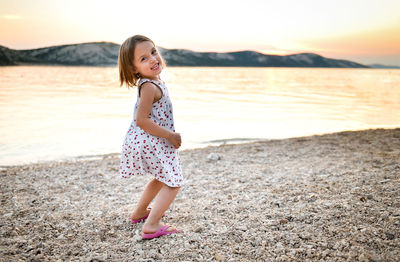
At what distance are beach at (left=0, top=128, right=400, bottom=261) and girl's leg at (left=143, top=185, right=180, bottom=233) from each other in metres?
0.15

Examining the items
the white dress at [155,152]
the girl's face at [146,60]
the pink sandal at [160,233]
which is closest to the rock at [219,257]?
the pink sandal at [160,233]

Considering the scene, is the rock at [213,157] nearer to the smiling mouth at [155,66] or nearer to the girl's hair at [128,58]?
the girl's hair at [128,58]

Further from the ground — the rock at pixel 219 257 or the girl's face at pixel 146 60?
the girl's face at pixel 146 60

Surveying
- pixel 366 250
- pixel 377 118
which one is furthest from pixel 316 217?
pixel 377 118

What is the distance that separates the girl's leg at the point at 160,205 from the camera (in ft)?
10.1

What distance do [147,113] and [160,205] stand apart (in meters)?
1.07

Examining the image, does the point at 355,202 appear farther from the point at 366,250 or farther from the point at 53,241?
the point at 53,241

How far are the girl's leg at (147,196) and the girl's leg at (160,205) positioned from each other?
250mm

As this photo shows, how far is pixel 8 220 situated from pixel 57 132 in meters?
8.43

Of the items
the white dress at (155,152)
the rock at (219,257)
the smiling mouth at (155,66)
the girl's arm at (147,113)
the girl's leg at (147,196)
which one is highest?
the smiling mouth at (155,66)

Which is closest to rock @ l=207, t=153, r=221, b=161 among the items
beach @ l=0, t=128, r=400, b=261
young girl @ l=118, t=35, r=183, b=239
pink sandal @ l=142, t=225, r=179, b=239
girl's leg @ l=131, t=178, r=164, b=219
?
beach @ l=0, t=128, r=400, b=261

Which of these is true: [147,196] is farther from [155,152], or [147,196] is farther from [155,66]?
[155,66]

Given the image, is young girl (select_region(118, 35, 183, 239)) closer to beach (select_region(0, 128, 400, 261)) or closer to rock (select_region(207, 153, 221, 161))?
beach (select_region(0, 128, 400, 261))

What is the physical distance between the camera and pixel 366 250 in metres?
2.63
